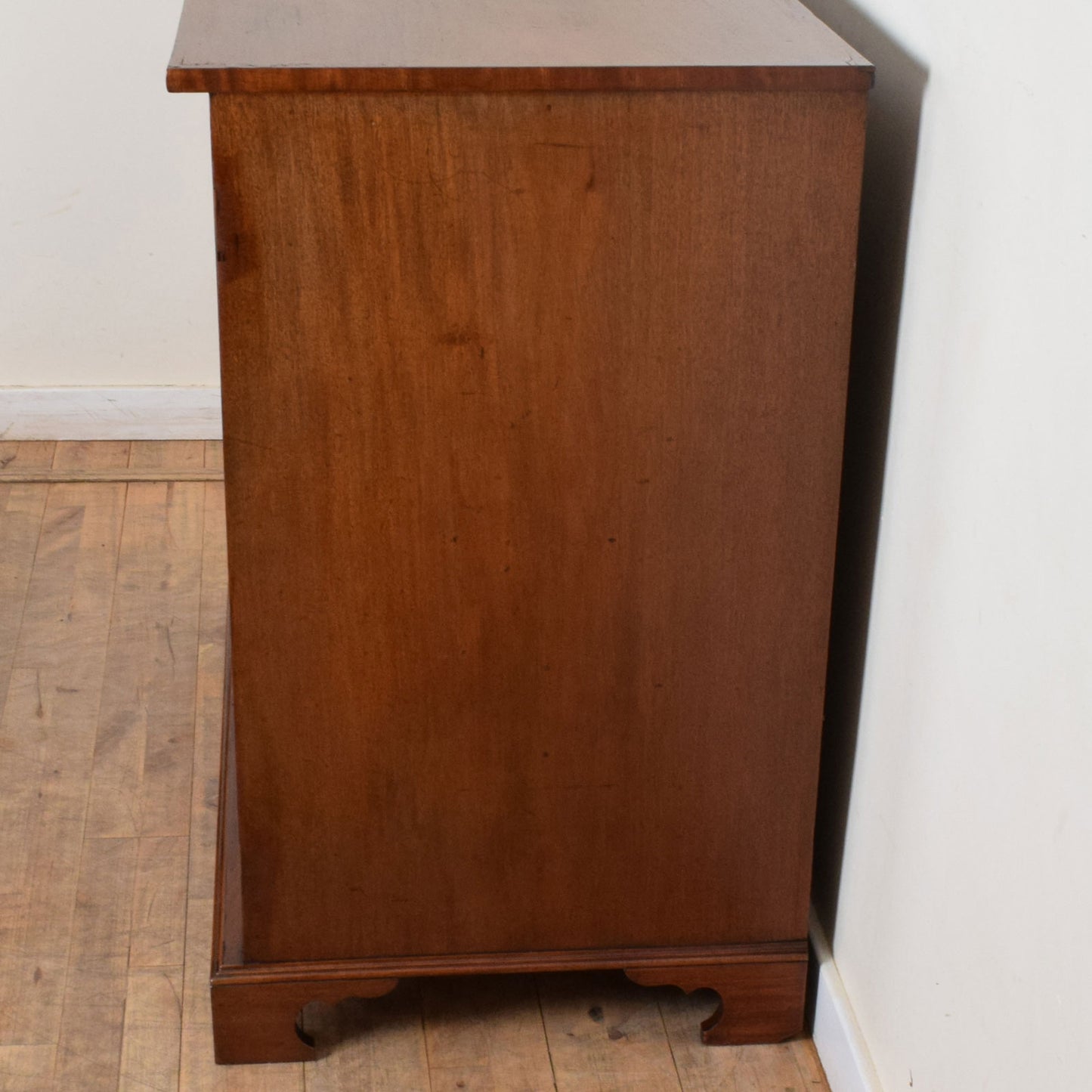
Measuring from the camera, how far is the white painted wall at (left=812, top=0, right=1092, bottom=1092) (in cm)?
93

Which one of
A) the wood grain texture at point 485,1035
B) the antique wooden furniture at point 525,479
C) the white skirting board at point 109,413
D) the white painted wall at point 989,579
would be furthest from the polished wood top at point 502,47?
the white skirting board at point 109,413

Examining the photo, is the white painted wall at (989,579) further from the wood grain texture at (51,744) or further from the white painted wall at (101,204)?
the white painted wall at (101,204)

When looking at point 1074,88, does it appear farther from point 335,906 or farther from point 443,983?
point 443,983

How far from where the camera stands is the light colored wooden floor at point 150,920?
155cm

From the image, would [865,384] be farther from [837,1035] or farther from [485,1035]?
[485,1035]

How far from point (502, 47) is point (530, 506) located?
0.39 meters

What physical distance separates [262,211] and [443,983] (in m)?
0.95

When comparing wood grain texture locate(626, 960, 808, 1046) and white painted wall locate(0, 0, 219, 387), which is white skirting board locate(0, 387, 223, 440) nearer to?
white painted wall locate(0, 0, 219, 387)

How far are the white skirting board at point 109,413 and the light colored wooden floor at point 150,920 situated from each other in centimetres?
45

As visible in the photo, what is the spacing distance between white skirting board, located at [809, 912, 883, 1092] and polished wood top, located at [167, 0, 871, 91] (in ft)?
3.01

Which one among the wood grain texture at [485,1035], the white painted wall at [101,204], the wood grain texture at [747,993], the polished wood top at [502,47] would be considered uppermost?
the polished wood top at [502,47]

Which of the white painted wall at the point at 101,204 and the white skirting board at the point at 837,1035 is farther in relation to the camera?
the white painted wall at the point at 101,204

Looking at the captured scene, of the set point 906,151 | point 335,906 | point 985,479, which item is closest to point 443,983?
point 335,906

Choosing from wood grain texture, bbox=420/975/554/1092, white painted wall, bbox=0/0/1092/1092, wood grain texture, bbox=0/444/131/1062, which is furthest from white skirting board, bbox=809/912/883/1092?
wood grain texture, bbox=0/444/131/1062
